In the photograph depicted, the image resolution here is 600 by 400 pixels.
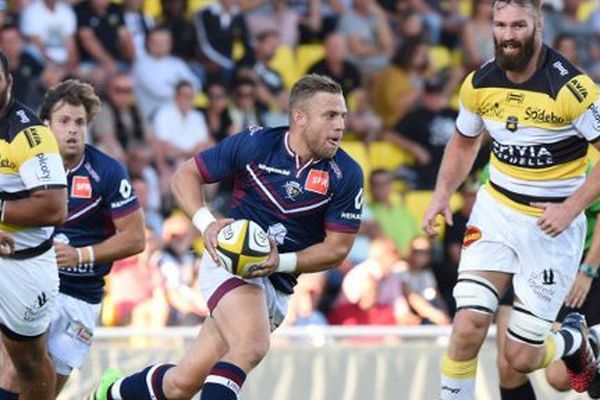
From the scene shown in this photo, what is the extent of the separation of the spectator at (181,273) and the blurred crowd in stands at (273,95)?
0.01 m

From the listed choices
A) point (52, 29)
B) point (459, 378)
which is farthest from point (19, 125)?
point (52, 29)

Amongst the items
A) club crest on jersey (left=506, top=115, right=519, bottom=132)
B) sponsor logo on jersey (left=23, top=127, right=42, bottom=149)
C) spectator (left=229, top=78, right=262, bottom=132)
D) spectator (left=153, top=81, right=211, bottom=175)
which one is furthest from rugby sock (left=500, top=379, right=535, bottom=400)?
spectator (left=229, top=78, right=262, bottom=132)

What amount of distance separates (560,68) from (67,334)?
11.1ft

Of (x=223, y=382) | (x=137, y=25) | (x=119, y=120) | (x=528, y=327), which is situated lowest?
(x=119, y=120)

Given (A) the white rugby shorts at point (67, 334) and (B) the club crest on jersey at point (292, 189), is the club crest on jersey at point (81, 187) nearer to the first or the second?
(A) the white rugby shorts at point (67, 334)

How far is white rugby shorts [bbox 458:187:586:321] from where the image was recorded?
10.1 metres

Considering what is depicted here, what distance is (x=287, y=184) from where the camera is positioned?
986 centimetres

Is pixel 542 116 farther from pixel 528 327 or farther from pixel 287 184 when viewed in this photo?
pixel 287 184

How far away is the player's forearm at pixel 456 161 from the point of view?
10344mm

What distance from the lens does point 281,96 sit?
1714 centimetres

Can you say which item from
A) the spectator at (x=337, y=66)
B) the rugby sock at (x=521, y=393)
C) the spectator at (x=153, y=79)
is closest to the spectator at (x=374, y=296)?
the spectator at (x=153, y=79)

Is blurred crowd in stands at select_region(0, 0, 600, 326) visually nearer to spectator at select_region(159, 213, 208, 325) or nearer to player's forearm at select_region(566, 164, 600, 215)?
spectator at select_region(159, 213, 208, 325)

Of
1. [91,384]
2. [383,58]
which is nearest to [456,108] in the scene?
[383,58]

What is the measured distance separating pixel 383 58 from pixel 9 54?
14.8 ft
